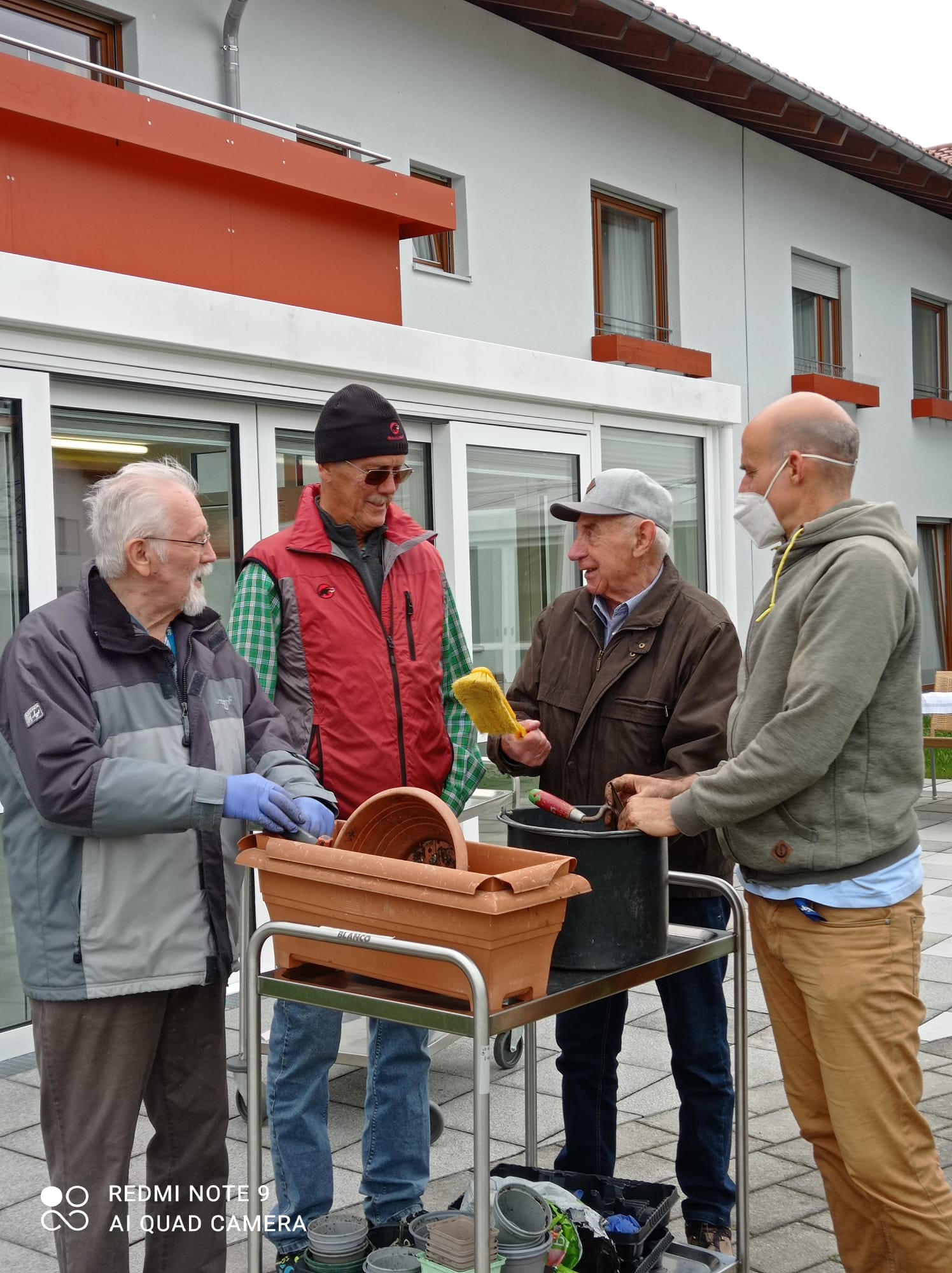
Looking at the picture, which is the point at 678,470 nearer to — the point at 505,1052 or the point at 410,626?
the point at 505,1052

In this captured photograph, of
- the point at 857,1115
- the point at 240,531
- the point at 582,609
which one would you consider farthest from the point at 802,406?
the point at 240,531

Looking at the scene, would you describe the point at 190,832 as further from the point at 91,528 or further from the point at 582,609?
the point at 582,609

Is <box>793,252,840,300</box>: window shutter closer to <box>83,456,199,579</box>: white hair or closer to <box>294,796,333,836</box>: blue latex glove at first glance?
<box>83,456,199,579</box>: white hair

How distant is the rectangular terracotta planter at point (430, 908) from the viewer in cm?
220

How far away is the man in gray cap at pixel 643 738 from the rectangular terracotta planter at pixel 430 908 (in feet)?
2.61

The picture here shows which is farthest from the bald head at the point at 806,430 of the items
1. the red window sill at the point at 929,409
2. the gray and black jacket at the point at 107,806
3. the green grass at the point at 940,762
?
the red window sill at the point at 929,409

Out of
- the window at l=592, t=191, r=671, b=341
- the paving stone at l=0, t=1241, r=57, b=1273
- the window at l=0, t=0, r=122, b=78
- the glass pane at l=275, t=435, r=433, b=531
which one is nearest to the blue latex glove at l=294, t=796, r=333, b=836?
the paving stone at l=0, t=1241, r=57, b=1273

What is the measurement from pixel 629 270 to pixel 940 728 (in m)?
5.18

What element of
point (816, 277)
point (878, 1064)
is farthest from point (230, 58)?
point (816, 277)

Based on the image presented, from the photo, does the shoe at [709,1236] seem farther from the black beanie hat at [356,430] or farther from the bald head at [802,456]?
the black beanie hat at [356,430]

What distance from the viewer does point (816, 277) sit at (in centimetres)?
1538

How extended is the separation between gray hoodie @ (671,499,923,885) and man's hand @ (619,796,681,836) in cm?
3

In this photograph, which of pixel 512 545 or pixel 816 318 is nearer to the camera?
pixel 512 545

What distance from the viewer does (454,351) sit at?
20.8ft
